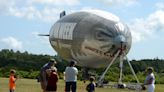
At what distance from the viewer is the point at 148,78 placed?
24.7 meters

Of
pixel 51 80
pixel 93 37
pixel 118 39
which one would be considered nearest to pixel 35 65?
pixel 93 37

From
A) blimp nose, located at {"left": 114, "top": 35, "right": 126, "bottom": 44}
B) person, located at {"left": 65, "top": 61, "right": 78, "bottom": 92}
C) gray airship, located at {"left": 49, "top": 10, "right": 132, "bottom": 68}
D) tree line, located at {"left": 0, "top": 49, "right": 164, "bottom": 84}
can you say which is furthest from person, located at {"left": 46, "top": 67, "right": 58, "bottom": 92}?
tree line, located at {"left": 0, "top": 49, "right": 164, "bottom": 84}

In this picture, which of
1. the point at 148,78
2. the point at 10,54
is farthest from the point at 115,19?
the point at 10,54

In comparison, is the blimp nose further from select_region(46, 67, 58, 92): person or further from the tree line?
select_region(46, 67, 58, 92): person

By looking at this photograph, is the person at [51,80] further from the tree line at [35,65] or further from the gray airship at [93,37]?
the tree line at [35,65]

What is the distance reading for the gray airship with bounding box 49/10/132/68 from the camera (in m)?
47.7

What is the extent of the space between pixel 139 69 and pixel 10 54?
2502cm

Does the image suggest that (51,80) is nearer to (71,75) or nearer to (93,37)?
(71,75)

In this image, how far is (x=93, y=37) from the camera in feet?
161

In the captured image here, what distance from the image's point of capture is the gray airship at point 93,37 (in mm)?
47656

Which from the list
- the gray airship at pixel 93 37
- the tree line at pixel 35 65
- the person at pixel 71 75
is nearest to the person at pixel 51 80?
the person at pixel 71 75

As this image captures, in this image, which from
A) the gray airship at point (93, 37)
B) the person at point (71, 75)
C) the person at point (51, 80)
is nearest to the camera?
the person at point (51, 80)

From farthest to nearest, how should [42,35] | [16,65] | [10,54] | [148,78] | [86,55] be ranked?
[10,54] → [16,65] → [42,35] → [86,55] → [148,78]

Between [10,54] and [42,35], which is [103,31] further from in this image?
[10,54]
